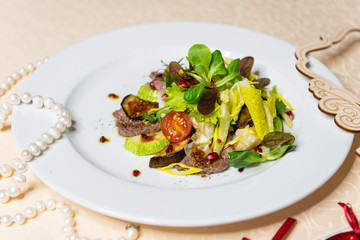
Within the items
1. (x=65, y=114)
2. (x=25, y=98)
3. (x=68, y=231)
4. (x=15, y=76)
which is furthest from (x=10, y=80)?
(x=68, y=231)

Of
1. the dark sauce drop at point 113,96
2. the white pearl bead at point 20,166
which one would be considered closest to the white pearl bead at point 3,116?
the white pearl bead at point 20,166

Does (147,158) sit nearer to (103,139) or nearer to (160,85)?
(103,139)

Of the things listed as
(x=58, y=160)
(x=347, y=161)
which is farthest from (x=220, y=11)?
(x=58, y=160)

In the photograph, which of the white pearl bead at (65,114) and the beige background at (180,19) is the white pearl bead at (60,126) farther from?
the beige background at (180,19)

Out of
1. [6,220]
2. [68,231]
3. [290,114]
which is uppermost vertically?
[290,114]

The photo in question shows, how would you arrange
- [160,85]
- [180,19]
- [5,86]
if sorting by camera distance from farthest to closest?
[180,19], [5,86], [160,85]

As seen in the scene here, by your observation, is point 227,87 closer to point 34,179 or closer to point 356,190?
point 356,190
